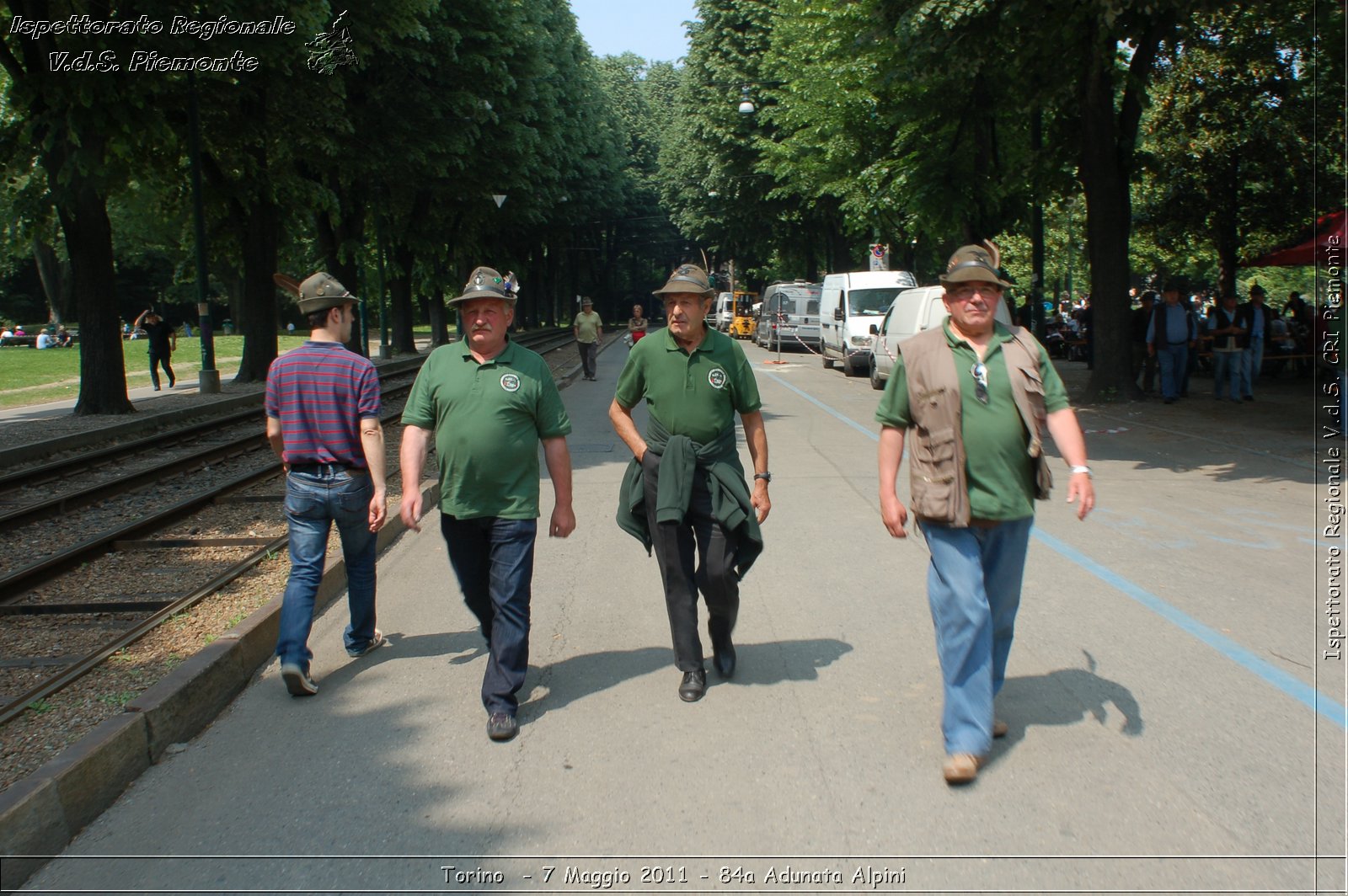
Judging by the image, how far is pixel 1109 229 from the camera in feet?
55.6

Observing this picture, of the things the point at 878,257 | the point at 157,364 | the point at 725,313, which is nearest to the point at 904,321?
the point at 878,257

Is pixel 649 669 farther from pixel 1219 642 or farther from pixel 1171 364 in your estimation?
pixel 1171 364

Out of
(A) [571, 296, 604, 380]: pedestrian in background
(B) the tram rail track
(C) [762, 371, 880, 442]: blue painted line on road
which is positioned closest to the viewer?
(B) the tram rail track

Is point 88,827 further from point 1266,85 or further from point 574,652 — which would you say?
point 1266,85

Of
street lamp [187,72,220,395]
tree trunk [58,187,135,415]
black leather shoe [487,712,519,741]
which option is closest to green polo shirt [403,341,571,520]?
black leather shoe [487,712,519,741]

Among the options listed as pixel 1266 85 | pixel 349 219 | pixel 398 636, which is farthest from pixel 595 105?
pixel 398 636

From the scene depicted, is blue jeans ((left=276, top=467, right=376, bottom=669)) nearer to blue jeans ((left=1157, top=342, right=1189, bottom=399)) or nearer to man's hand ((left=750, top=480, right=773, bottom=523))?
man's hand ((left=750, top=480, right=773, bottom=523))

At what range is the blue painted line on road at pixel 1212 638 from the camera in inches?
185

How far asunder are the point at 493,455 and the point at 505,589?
0.56 meters

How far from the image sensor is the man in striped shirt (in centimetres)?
511

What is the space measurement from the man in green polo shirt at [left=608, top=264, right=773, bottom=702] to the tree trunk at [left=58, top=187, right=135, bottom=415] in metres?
15.9

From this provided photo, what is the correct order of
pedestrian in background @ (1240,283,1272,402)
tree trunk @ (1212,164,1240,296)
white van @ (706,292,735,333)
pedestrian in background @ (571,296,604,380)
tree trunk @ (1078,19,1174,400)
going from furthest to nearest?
1. white van @ (706,292,735,333)
2. tree trunk @ (1212,164,1240,296)
3. pedestrian in background @ (571,296,604,380)
4. tree trunk @ (1078,19,1174,400)
5. pedestrian in background @ (1240,283,1272,402)

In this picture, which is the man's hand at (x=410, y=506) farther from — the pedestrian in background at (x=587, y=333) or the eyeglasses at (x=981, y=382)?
the pedestrian in background at (x=587, y=333)

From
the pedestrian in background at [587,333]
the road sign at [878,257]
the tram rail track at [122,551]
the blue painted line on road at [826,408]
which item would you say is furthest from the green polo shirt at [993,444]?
the road sign at [878,257]
